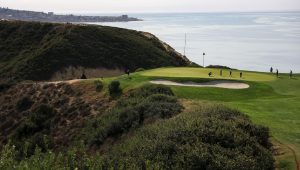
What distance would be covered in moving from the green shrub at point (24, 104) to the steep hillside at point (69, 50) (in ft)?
84.8

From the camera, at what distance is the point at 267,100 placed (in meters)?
25.5

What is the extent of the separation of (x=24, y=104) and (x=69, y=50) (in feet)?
118

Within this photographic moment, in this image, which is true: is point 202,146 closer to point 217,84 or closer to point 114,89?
→ point 114,89

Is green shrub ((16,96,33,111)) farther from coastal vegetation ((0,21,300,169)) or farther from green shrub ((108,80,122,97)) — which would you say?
green shrub ((108,80,122,97))

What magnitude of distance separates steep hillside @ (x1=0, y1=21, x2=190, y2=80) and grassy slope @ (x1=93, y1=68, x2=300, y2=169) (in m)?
34.0

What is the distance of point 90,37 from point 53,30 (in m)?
7.12

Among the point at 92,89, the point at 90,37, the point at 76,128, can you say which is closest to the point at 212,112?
the point at 76,128

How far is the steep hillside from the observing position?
217ft

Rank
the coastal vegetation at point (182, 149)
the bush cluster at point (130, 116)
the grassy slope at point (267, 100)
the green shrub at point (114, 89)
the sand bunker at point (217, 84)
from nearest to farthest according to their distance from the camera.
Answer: the coastal vegetation at point (182, 149) < the grassy slope at point (267, 100) < the bush cluster at point (130, 116) < the green shrub at point (114, 89) < the sand bunker at point (217, 84)

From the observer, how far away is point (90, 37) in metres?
78.7

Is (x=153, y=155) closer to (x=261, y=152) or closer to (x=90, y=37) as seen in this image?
(x=261, y=152)

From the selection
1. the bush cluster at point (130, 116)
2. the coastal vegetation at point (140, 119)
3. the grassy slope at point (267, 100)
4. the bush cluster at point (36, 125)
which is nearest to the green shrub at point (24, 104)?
the coastal vegetation at point (140, 119)

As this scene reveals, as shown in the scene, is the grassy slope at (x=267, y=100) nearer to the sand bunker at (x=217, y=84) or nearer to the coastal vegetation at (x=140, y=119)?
the coastal vegetation at (x=140, y=119)

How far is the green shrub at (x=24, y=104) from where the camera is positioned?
35544 mm
